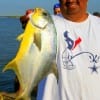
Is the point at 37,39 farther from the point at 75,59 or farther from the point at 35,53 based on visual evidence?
the point at 75,59

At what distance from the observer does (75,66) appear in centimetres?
438

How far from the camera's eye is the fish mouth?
3.84m

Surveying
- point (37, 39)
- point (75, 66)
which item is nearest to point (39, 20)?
point (37, 39)

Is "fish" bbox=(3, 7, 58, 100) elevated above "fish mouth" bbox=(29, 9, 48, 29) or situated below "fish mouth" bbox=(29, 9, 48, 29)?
below

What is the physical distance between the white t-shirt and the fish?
0.34 m

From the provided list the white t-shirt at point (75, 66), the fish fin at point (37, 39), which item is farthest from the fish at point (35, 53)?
the white t-shirt at point (75, 66)

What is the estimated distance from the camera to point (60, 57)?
439cm

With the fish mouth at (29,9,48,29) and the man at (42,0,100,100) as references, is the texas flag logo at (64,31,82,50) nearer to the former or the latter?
the man at (42,0,100,100)

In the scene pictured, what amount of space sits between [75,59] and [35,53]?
0.62m

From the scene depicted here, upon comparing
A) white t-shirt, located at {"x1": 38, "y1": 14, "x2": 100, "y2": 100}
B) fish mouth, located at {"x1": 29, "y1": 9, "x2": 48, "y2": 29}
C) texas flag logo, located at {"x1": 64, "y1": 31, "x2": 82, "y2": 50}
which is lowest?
white t-shirt, located at {"x1": 38, "y1": 14, "x2": 100, "y2": 100}

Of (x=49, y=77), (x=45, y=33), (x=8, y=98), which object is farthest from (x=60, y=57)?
(x=8, y=98)

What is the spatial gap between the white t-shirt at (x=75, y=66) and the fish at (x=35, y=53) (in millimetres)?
338

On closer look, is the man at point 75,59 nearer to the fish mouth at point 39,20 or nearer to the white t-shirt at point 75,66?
the white t-shirt at point 75,66

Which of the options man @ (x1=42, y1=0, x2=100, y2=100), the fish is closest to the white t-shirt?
man @ (x1=42, y1=0, x2=100, y2=100)
